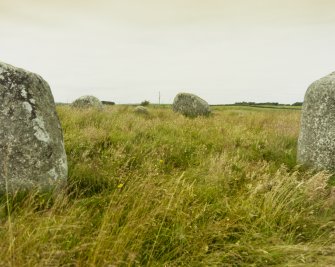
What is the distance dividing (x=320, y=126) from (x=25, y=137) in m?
5.04

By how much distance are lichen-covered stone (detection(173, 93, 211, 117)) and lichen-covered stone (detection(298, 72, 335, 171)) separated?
10.7 metres

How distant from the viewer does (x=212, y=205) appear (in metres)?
3.90

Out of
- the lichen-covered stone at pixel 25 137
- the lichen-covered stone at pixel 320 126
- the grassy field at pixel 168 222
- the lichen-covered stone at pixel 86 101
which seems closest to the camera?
the grassy field at pixel 168 222

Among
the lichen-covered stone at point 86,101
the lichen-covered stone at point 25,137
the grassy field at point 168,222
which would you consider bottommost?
the grassy field at point 168,222

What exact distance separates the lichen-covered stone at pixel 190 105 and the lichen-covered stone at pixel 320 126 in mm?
10706

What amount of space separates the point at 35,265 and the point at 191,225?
1.62 metres

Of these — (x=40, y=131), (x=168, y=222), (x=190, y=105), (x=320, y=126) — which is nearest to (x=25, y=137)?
(x=40, y=131)

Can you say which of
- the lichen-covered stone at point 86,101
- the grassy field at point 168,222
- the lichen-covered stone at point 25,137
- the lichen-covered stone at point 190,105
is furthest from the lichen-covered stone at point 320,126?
the lichen-covered stone at point 86,101

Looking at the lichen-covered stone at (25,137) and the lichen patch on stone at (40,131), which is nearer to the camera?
the lichen-covered stone at (25,137)

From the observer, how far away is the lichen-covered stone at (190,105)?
17.3 m

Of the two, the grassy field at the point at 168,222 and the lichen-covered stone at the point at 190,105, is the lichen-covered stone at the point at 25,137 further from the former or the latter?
the lichen-covered stone at the point at 190,105

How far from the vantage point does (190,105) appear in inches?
691

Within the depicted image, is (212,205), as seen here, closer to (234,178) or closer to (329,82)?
(234,178)

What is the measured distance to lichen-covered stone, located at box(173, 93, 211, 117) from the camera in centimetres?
1730
